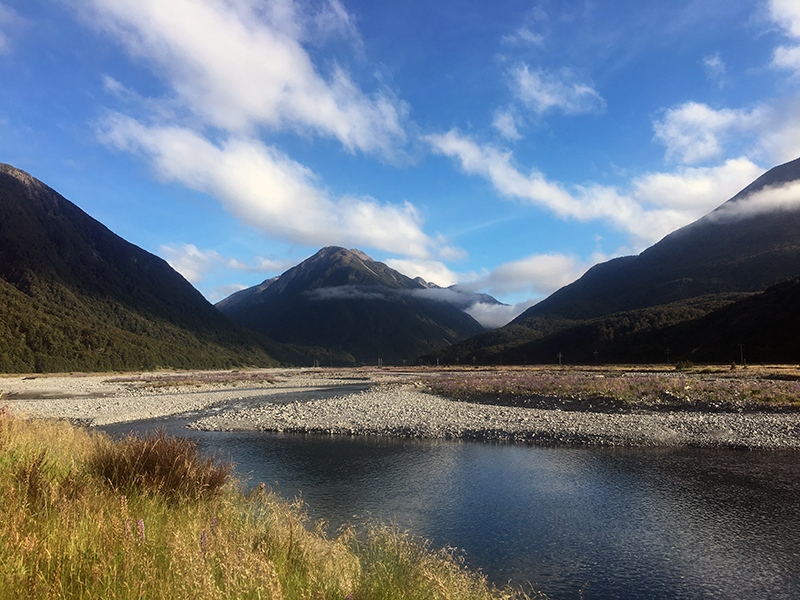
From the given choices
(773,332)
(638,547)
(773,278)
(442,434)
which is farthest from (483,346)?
(638,547)

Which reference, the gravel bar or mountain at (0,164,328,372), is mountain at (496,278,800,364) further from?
mountain at (0,164,328,372)

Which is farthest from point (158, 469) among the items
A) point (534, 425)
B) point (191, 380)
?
point (191, 380)

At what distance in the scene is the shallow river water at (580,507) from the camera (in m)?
8.91

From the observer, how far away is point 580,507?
41.5ft

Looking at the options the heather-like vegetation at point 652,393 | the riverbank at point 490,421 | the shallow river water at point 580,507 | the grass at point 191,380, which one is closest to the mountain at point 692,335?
the heather-like vegetation at point 652,393

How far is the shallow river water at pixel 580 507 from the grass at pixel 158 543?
2.32 meters

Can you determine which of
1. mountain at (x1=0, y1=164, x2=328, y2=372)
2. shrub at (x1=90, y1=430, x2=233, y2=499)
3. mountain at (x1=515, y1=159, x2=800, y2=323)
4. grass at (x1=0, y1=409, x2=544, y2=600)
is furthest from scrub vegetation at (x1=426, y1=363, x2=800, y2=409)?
mountain at (x1=515, y1=159, x2=800, y2=323)

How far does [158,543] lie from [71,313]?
172854 millimetres

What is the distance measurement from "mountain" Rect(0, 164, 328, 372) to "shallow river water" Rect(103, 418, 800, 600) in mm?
109665

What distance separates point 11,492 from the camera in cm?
492

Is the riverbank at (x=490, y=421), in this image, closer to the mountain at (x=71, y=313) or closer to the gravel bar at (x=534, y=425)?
the gravel bar at (x=534, y=425)

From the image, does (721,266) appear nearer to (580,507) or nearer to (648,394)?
(648,394)

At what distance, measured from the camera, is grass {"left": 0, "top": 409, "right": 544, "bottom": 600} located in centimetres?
372

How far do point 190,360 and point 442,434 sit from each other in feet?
495
